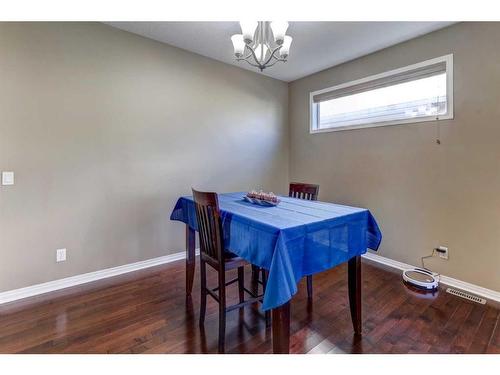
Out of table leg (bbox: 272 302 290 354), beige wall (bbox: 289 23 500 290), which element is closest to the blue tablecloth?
table leg (bbox: 272 302 290 354)

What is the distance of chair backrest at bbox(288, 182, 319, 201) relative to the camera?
2523 mm

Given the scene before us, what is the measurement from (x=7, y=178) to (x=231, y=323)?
2215 millimetres

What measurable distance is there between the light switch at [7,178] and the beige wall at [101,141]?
0.13 ft

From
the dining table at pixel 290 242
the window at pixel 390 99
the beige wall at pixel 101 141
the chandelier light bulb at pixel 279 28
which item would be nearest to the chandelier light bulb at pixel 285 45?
the chandelier light bulb at pixel 279 28

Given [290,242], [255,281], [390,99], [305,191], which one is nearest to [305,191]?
[305,191]

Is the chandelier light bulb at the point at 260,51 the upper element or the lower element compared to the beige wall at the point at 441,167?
upper

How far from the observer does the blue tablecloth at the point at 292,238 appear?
1275 mm

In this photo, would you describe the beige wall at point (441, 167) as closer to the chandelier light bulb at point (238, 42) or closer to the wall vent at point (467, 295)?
the wall vent at point (467, 295)

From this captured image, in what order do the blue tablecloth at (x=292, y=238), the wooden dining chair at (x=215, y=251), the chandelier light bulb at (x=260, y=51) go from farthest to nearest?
the chandelier light bulb at (x=260, y=51) < the wooden dining chair at (x=215, y=251) < the blue tablecloth at (x=292, y=238)

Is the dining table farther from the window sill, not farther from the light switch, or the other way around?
the light switch

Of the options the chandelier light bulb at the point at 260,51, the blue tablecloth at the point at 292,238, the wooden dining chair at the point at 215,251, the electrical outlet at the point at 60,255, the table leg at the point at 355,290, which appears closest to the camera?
the blue tablecloth at the point at 292,238

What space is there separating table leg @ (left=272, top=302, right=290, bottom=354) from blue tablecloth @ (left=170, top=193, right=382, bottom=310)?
11cm

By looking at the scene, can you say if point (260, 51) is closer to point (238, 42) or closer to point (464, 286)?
point (238, 42)
